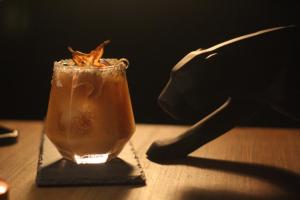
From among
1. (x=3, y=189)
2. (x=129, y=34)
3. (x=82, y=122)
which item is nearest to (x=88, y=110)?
(x=82, y=122)

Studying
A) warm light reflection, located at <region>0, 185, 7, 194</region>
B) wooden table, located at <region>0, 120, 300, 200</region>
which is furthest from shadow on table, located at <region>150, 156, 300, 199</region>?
warm light reflection, located at <region>0, 185, 7, 194</region>

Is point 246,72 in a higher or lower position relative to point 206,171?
higher

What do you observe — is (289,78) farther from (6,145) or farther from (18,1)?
(18,1)

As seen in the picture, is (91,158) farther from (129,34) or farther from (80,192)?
(129,34)

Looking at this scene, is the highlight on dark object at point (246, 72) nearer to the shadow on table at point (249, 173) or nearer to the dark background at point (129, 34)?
the shadow on table at point (249, 173)

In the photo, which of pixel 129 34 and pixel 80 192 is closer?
pixel 80 192

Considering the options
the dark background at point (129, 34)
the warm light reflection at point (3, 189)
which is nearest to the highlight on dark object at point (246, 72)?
the warm light reflection at point (3, 189)
